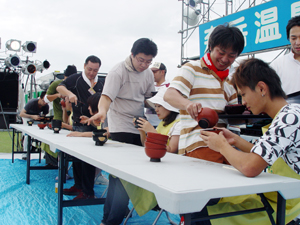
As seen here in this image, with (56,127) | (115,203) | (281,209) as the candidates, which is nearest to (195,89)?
(281,209)

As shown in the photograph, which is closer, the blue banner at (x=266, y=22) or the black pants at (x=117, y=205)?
the black pants at (x=117, y=205)

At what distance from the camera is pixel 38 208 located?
2436 millimetres

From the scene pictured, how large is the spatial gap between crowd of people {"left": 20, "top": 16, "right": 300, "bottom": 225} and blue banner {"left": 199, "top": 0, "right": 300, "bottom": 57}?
82.1 inches

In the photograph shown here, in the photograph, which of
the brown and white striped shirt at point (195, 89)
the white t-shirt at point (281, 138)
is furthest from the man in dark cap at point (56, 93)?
the white t-shirt at point (281, 138)

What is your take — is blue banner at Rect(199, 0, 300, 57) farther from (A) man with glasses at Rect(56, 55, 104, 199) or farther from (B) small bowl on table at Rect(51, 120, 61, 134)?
(B) small bowl on table at Rect(51, 120, 61, 134)

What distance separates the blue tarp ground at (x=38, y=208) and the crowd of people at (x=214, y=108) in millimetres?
288

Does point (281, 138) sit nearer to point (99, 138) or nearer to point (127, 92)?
point (99, 138)

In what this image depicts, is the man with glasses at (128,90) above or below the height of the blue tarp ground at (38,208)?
above

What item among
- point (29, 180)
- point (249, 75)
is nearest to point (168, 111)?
point (249, 75)

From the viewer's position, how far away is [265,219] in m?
0.93

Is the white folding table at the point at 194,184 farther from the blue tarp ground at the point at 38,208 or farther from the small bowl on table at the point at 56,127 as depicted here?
the small bowl on table at the point at 56,127

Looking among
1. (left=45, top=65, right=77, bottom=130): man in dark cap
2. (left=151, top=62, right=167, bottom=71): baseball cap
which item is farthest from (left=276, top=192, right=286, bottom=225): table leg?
(left=45, top=65, right=77, bottom=130): man in dark cap

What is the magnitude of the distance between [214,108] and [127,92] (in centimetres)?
81

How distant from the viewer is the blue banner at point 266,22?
368cm
